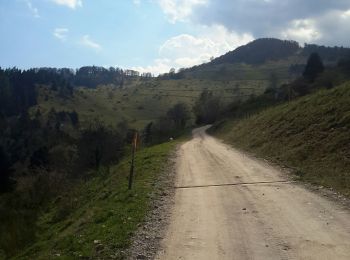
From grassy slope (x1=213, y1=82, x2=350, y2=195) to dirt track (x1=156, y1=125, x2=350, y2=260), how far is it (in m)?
1.93

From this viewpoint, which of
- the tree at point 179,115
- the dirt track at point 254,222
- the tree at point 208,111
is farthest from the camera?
the tree at point 179,115

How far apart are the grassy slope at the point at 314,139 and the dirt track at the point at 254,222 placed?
1.93 m

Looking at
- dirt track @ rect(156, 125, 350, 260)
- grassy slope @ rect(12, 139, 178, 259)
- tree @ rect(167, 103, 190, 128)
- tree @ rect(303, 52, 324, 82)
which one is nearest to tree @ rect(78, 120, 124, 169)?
grassy slope @ rect(12, 139, 178, 259)

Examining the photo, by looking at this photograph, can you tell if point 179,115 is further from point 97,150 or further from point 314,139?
point 314,139

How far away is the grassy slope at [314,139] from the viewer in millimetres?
21159

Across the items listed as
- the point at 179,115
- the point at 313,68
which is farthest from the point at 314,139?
the point at 179,115

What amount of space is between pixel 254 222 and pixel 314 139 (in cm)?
1567

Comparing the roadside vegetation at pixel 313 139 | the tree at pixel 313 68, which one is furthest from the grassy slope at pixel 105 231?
the tree at pixel 313 68

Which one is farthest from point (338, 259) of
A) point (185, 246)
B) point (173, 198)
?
point (173, 198)

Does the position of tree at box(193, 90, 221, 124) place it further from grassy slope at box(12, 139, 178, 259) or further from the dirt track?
the dirt track

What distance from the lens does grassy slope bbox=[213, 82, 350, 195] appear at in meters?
21.2

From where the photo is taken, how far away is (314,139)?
27484 millimetres

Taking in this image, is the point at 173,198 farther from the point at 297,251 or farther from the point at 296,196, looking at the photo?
the point at 297,251

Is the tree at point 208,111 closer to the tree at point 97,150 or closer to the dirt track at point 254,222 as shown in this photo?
the tree at point 97,150
